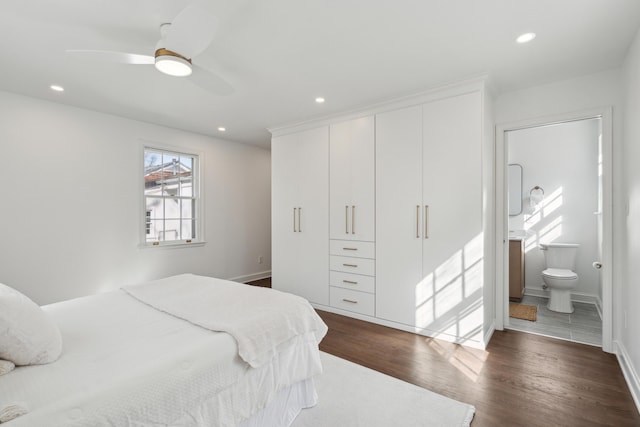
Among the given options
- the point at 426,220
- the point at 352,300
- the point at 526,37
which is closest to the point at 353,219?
the point at 426,220

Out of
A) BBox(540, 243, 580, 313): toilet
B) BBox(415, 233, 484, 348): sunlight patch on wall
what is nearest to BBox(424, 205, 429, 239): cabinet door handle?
BBox(415, 233, 484, 348): sunlight patch on wall

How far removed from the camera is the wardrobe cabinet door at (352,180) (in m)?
3.52

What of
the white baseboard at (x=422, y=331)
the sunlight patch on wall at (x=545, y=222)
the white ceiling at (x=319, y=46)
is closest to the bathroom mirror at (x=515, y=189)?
the sunlight patch on wall at (x=545, y=222)

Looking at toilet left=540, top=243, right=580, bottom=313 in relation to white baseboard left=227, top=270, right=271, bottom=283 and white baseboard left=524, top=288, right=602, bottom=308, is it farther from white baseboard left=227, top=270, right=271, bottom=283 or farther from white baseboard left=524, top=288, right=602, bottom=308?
white baseboard left=227, top=270, right=271, bottom=283

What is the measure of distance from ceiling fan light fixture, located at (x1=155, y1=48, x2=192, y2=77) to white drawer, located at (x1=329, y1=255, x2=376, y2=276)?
2556 mm

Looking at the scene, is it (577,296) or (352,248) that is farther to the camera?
(577,296)

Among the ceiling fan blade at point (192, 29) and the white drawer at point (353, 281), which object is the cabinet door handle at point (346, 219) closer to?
the white drawer at point (353, 281)

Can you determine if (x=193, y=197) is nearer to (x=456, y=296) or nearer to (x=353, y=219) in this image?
(x=353, y=219)

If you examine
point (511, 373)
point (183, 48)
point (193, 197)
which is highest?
point (183, 48)

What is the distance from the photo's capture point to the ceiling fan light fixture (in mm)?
1927

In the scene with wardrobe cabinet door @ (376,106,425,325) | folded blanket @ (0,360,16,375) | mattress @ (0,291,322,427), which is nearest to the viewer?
mattress @ (0,291,322,427)

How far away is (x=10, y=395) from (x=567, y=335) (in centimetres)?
420

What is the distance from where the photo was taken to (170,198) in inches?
177

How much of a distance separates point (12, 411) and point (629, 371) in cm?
349
